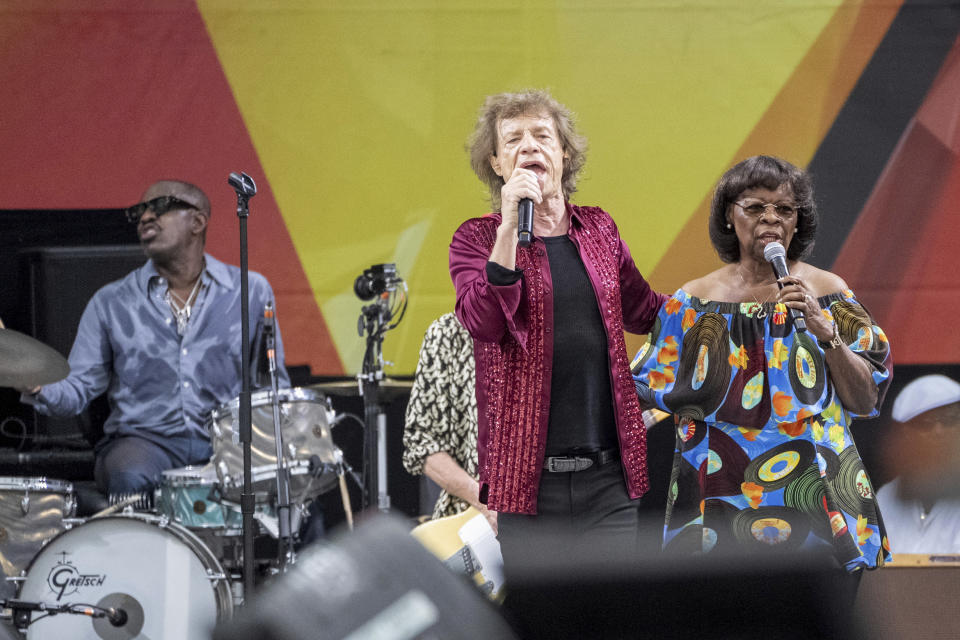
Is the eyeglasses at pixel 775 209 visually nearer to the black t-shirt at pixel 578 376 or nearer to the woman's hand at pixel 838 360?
the woman's hand at pixel 838 360

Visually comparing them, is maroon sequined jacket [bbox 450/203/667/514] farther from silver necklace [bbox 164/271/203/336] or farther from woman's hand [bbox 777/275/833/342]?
silver necklace [bbox 164/271/203/336]

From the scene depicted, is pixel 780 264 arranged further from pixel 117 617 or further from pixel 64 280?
pixel 64 280

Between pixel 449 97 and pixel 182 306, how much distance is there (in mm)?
1396

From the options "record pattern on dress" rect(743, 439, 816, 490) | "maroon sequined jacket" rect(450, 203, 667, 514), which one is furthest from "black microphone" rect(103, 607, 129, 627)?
"record pattern on dress" rect(743, 439, 816, 490)

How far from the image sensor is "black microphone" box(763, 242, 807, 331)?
7.06 feet

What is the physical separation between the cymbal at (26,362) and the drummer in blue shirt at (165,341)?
1.79 ft

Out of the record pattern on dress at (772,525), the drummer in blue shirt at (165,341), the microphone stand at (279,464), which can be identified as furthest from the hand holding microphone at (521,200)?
the drummer in blue shirt at (165,341)

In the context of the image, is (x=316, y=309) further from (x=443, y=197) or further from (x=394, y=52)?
(x=394, y=52)

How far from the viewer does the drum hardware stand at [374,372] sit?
155 inches

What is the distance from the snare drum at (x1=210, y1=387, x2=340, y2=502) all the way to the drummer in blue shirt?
10.1 inches

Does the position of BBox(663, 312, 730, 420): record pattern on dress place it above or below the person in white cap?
above

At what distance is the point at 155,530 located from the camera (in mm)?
3553

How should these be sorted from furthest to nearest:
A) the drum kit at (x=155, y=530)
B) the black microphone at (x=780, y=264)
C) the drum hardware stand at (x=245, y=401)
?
the drum kit at (x=155, y=530), the drum hardware stand at (x=245, y=401), the black microphone at (x=780, y=264)

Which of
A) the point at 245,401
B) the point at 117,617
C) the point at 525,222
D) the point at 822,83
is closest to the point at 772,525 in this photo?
the point at 525,222
